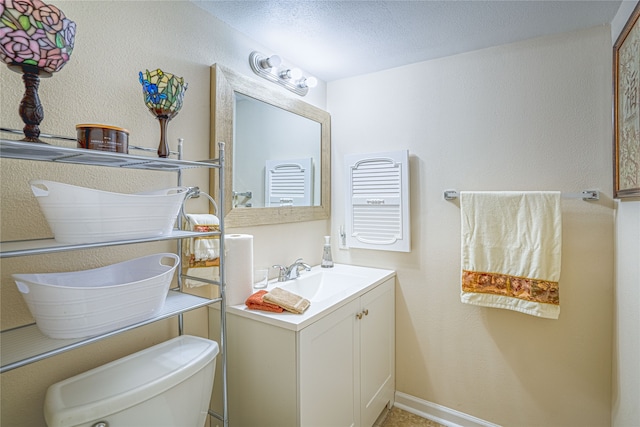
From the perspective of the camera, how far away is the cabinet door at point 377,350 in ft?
5.49

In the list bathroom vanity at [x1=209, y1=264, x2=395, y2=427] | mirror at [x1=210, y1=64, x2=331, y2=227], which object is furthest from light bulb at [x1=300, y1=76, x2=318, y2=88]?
bathroom vanity at [x1=209, y1=264, x2=395, y2=427]

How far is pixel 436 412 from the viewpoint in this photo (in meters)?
1.94

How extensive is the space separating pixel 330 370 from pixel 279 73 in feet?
5.27

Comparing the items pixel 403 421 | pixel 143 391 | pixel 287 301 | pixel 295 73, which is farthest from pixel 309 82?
pixel 403 421

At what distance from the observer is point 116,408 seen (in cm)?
86

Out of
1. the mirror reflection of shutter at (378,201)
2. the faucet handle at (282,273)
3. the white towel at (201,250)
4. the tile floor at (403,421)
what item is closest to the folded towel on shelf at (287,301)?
the white towel at (201,250)

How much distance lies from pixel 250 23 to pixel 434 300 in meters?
1.85

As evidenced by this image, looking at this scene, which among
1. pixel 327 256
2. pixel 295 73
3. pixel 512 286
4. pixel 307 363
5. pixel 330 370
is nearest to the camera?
pixel 307 363

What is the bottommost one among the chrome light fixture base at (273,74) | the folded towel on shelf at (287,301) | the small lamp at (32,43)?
the folded towel on shelf at (287,301)

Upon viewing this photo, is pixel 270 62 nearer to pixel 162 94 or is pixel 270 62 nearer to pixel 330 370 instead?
pixel 162 94

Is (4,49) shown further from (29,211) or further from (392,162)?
(392,162)

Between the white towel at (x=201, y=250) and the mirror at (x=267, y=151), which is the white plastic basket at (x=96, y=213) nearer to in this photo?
the white towel at (x=201, y=250)

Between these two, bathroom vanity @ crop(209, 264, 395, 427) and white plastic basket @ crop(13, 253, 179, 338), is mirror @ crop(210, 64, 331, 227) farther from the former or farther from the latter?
white plastic basket @ crop(13, 253, 179, 338)

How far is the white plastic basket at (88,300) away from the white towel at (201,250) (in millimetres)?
274
